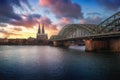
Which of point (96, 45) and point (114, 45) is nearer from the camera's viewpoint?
point (114, 45)

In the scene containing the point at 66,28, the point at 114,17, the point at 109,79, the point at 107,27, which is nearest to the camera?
the point at 109,79

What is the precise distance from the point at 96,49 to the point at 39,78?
221 ft

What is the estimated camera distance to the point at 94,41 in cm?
9412

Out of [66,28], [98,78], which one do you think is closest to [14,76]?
[98,78]

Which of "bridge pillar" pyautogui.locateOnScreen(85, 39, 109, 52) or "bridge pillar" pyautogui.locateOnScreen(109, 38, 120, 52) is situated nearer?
"bridge pillar" pyautogui.locateOnScreen(109, 38, 120, 52)

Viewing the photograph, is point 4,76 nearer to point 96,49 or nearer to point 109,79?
point 109,79

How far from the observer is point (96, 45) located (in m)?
94.9

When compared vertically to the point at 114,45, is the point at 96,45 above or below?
above

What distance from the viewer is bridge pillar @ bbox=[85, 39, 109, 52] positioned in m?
93.7

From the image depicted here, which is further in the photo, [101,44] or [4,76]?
[101,44]

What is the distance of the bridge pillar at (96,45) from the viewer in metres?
93.7

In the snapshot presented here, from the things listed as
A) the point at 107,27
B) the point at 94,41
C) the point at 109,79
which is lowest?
the point at 109,79

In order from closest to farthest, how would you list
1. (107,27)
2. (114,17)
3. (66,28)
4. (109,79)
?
1. (109,79)
2. (114,17)
3. (107,27)
4. (66,28)

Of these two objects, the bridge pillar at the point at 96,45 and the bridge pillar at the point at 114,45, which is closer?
the bridge pillar at the point at 114,45
